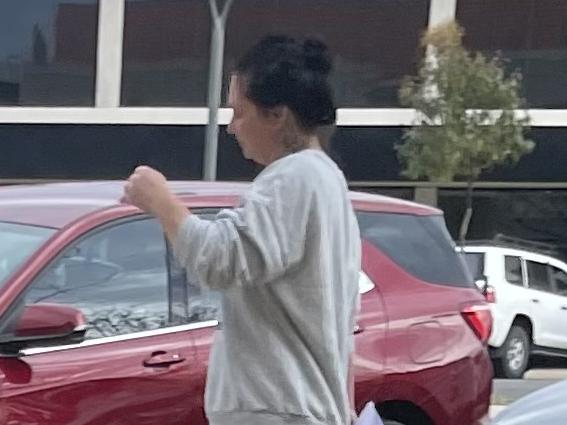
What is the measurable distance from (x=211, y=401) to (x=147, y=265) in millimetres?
1646

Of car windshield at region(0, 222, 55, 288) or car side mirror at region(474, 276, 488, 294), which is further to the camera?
car side mirror at region(474, 276, 488, 294)

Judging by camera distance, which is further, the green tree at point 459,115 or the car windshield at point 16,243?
the green tree at point 459,115

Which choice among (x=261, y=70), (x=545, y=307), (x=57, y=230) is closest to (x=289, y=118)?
(x=261, y=70)

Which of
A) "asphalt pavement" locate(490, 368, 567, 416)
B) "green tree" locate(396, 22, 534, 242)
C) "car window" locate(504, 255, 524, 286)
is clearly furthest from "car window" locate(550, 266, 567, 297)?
"green tree" locate(396, 22, 534, 242)

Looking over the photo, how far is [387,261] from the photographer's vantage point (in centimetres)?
545

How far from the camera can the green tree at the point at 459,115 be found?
19328mm

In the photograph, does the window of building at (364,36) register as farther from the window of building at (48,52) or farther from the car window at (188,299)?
the car window at (188,299)

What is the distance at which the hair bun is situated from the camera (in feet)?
10.1

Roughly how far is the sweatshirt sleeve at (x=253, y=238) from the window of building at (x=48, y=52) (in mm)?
20775

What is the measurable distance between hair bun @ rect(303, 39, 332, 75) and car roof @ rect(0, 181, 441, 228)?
1.30 m

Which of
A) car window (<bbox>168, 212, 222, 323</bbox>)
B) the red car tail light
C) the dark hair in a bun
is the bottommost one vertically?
the red car tail light

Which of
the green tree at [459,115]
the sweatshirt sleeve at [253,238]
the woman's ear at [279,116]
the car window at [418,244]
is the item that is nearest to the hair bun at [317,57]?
the woman's ear at [279,116]

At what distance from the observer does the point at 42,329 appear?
155 inches

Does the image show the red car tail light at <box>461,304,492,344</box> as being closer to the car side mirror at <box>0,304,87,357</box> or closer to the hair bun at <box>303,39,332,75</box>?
the car side mirror at <box>0,304,87,357</box>
